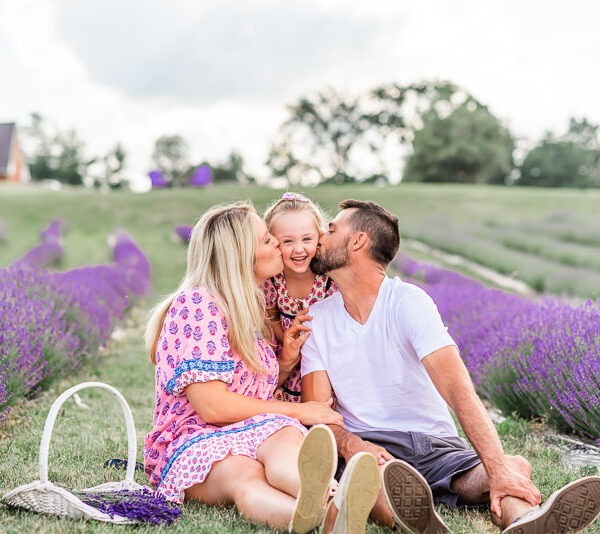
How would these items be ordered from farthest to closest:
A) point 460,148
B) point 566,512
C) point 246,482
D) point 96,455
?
point 460,148 → point 96,455 → point 246,482 → point 566,512

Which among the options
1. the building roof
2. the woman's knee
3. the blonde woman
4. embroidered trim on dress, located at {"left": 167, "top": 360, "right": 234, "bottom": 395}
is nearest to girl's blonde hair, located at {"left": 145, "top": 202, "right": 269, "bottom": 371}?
the blonde woman

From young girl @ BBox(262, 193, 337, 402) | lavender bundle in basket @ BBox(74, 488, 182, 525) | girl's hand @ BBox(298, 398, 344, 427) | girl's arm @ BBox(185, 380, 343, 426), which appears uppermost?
young girl @ BBox(262, 193, 337, 402)

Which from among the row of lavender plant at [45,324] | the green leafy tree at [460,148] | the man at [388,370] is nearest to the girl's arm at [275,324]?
the man at [388,370]

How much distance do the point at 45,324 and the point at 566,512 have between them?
3841 millimetres

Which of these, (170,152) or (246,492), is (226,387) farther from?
(170,152)

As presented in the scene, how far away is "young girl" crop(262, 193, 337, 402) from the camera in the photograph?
134 inches

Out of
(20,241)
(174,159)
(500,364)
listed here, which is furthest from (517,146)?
(500,364)

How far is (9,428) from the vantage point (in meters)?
4.40

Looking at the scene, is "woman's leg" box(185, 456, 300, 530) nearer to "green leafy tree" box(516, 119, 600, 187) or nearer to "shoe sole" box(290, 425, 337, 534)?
"shoe sole" box(290, 425, 337, 534)

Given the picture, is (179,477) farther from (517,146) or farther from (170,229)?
(517,146)

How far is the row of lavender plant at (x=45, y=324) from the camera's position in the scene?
434 centimetres

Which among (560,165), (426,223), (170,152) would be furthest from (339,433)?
(170,152)

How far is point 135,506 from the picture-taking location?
2.81 m

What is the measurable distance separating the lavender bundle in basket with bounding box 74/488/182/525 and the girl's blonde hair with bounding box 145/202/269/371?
648mm
